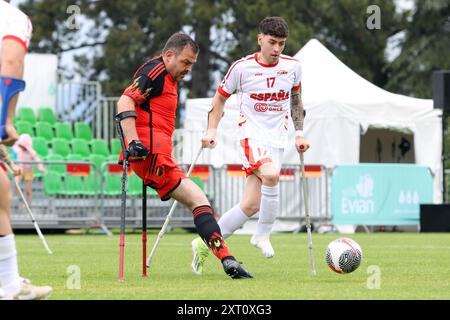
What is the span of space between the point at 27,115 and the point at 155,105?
58.2 ft

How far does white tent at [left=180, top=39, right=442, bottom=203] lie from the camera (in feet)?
80.8

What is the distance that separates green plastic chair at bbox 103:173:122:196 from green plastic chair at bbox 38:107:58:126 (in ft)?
19.3

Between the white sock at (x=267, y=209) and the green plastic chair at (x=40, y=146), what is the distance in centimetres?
1420

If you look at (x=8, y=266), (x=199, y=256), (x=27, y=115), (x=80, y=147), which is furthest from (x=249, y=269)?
(x=27, y=115)

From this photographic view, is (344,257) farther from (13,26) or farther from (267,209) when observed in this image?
(13,26)

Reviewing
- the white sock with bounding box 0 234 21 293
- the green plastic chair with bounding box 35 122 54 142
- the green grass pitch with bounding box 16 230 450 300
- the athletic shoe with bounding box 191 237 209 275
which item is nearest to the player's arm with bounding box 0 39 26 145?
the white sock with bounding box 0 234 21 293

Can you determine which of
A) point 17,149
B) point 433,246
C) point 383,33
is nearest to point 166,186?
point 433,246

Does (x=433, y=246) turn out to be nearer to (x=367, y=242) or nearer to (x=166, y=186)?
(x=367, y=242)

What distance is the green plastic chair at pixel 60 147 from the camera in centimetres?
2531

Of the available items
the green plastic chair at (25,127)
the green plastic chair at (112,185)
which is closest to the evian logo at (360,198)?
the green plastic chair at (112,185)

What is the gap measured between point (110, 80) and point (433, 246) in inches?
1141

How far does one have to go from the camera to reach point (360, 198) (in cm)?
2284

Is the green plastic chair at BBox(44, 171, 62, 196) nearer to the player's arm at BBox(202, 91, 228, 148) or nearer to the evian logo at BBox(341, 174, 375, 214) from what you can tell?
the evian logo at BBox(341, 174, 375, 214)

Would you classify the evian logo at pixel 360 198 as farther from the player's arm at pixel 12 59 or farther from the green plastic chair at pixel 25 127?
the player's arm at pixel 12 59
